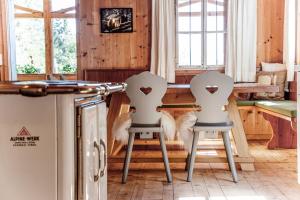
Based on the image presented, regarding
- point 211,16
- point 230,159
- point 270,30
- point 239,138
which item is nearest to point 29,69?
point 211,16

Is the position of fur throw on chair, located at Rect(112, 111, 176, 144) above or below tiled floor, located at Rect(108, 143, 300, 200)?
above

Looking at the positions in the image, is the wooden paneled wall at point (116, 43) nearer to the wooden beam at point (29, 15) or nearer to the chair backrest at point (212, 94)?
the wooden beam at point (29, 15)

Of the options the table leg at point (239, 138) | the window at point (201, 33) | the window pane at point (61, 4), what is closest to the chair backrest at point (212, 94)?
the table leg at point (239, 138)

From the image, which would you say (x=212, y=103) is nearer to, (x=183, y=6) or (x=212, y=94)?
(x=212, y=94)

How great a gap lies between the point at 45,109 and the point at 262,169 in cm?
270

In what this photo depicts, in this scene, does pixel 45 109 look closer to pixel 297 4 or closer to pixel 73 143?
pixel 73 143

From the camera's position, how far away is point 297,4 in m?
5.32

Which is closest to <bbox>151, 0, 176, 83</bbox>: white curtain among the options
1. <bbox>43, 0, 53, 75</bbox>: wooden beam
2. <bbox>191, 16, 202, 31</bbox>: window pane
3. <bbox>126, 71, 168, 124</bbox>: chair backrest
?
<bbox>191, 16, 202, 31</bbox>: window pane

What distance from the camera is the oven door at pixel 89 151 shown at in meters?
1.53

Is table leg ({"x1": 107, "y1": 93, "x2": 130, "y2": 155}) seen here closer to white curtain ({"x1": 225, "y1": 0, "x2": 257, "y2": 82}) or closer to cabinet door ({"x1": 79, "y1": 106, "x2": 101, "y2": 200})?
cabinet door ({"x1": 79, "y1": 106, "x2": 101, "y2": 200})

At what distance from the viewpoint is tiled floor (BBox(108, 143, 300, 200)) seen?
284cm

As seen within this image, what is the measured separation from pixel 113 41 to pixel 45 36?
7.70 ft

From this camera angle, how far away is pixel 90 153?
5.38 feet

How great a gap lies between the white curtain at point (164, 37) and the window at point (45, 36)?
8.48ft
